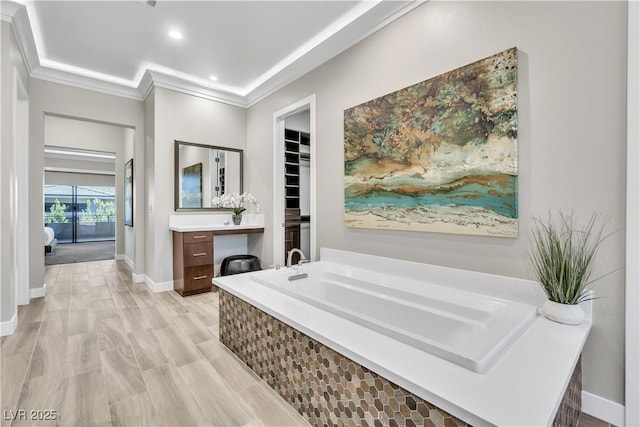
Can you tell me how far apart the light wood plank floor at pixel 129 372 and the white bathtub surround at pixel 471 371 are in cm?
51

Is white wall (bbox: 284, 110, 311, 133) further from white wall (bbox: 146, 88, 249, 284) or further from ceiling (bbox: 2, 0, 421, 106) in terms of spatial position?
white wall (bbox: 146, 88, 249, 284)

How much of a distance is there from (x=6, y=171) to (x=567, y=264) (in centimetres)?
408

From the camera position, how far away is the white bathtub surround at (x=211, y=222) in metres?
3.88

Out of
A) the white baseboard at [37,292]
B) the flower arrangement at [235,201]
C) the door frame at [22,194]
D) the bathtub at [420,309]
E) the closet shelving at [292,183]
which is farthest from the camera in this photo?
the closet shelving at [292,183]

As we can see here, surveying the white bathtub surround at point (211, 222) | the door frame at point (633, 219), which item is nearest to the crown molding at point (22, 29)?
the white bathtub surround at point (211, 222)

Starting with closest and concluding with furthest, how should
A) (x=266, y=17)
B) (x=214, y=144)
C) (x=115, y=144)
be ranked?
(x=266, y=17), (x=214, y=144), (x=115, y=144)

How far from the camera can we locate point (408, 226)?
232 cm

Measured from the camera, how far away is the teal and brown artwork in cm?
182

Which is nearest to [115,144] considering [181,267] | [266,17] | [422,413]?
[181,267]

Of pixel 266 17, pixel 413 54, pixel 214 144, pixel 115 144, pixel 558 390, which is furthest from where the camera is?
pixel 115 144

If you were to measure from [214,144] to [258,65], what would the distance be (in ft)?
4.29

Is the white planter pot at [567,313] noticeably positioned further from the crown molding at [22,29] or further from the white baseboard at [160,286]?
the crown molding at [22,29]

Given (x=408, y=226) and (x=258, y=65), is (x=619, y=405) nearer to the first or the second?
(x=408, y=226)

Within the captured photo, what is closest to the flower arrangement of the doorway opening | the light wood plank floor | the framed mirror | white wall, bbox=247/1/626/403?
the framed mirror
